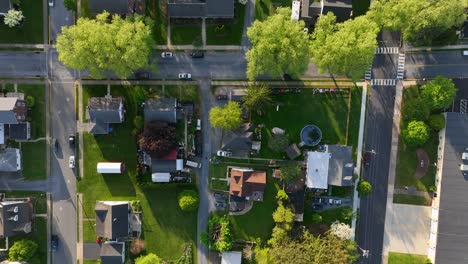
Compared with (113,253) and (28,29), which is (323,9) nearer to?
(28,29)

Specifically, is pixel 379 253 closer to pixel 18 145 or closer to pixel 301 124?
pixel 301 124

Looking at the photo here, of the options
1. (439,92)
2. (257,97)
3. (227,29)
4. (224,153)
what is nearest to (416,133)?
(439,92)

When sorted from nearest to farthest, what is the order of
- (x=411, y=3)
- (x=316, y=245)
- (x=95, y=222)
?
(x=411, y=3), (x=316, y=245), (x=95, y=222)

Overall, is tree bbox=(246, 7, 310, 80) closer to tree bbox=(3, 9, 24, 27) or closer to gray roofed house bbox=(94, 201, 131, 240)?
gray roofed house bbox=(94, 201, 131, 240)

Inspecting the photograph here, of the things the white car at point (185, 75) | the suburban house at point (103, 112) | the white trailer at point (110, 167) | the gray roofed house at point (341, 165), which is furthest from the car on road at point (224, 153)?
the suburban house at point (103, 112)

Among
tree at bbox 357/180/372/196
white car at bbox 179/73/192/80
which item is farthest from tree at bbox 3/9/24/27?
tree at bbox 357/180/372/196

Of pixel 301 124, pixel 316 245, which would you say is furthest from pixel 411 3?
pixel 316 245

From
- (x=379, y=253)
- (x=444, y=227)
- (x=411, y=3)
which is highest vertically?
(x=411, y=3)
